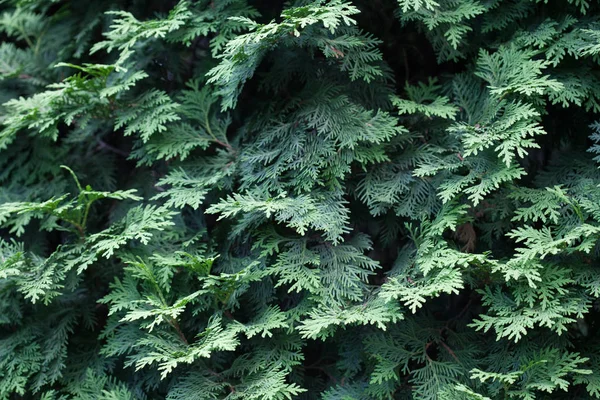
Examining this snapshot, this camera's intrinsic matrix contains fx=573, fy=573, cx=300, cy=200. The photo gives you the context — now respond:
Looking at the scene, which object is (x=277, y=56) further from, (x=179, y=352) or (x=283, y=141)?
(x=179, y=352)

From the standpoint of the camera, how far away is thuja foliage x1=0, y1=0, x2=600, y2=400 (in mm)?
2051

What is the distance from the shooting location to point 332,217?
2.15m

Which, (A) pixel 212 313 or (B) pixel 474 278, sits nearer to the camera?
(B) pixel 474 278

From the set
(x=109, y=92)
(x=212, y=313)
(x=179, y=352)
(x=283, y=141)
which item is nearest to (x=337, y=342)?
(x=212, y=313)

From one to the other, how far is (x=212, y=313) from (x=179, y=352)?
30 centimetres

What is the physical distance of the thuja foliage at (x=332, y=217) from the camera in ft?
6.73

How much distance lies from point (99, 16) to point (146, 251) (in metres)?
1.18

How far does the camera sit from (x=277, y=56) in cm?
244

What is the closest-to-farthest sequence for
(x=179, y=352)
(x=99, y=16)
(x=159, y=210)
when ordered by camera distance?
(x=179, y=352), (x=159, y=210), (x=99, y=16)

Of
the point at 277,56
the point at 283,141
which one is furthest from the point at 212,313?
the point at 277,56

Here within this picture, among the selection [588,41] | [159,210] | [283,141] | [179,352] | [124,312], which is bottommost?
[124,312]

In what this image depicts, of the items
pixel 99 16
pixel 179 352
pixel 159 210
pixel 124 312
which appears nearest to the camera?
pixel 179 352

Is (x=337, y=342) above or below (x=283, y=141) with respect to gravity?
below

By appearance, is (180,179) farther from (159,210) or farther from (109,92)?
(109,92)
